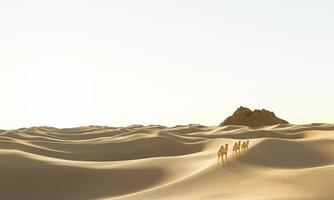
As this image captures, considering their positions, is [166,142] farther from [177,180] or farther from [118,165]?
[177,180]

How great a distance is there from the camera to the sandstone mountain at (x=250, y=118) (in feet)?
83.6

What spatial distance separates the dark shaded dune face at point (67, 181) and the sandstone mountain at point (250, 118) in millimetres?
18769

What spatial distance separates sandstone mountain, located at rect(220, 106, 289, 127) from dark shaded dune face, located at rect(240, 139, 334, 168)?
56.3 feet

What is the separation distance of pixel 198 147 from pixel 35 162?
4.35 meters

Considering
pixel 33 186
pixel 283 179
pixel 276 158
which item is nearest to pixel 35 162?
pixel 33 186

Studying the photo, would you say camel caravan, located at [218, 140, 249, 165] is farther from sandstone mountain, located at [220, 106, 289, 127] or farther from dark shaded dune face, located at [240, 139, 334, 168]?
sandstone mountain, located at [220, 106, 289, 127]

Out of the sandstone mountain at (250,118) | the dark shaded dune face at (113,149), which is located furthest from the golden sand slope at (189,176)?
the sandstone mountain at (250,118)

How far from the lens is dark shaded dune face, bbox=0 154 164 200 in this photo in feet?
20.6

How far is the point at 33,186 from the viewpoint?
6.65 meters

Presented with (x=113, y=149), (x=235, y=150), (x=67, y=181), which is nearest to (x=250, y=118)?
(x=113, y=149)

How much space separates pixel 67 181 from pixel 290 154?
2.96 meters

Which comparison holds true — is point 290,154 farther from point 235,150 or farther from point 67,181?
point 67,181

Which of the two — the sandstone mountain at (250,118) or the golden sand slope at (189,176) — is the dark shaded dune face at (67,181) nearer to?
the golden sand slope at (189,176)

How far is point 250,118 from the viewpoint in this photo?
2573 cm
